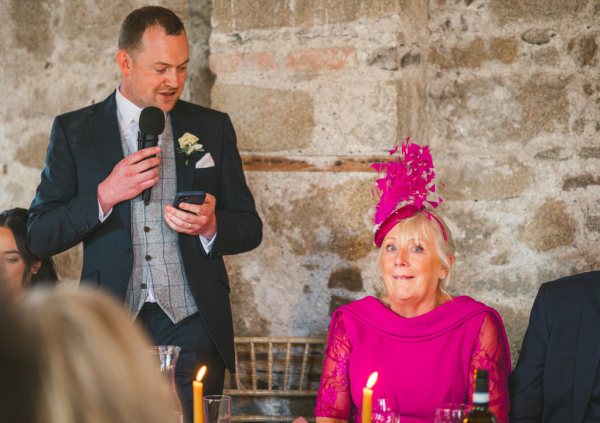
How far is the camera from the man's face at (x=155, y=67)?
9.73 feet

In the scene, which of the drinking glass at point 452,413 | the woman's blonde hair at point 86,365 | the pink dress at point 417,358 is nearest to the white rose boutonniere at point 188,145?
the pink dress at point 417,358

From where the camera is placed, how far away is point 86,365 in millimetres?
814

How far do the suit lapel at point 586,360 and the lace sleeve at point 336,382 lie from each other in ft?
2.29

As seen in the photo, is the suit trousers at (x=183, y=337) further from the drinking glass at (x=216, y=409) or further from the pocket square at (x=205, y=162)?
the drinking glass at (x=216, y=409)

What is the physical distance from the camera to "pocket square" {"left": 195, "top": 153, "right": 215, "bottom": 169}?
3034mm

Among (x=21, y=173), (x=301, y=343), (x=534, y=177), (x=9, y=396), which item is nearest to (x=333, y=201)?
(x=301, y=343)

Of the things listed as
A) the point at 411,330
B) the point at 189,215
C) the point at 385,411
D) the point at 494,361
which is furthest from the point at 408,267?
the point at 385,411

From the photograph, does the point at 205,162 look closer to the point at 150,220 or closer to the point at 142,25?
the point at 150,220

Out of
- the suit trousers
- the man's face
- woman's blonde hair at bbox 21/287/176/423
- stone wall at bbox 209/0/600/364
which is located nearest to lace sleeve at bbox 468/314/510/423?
stone wall at bbox 209/0/600/364

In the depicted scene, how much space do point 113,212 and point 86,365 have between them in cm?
218

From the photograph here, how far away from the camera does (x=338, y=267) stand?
3594 mm

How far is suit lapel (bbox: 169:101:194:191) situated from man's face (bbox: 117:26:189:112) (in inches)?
3.4

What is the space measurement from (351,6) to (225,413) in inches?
79.9

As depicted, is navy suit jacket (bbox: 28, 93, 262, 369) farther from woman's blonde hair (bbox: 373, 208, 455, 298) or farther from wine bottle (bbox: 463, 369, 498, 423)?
wine bottle (bbox: 463, 369, 498, 423)
